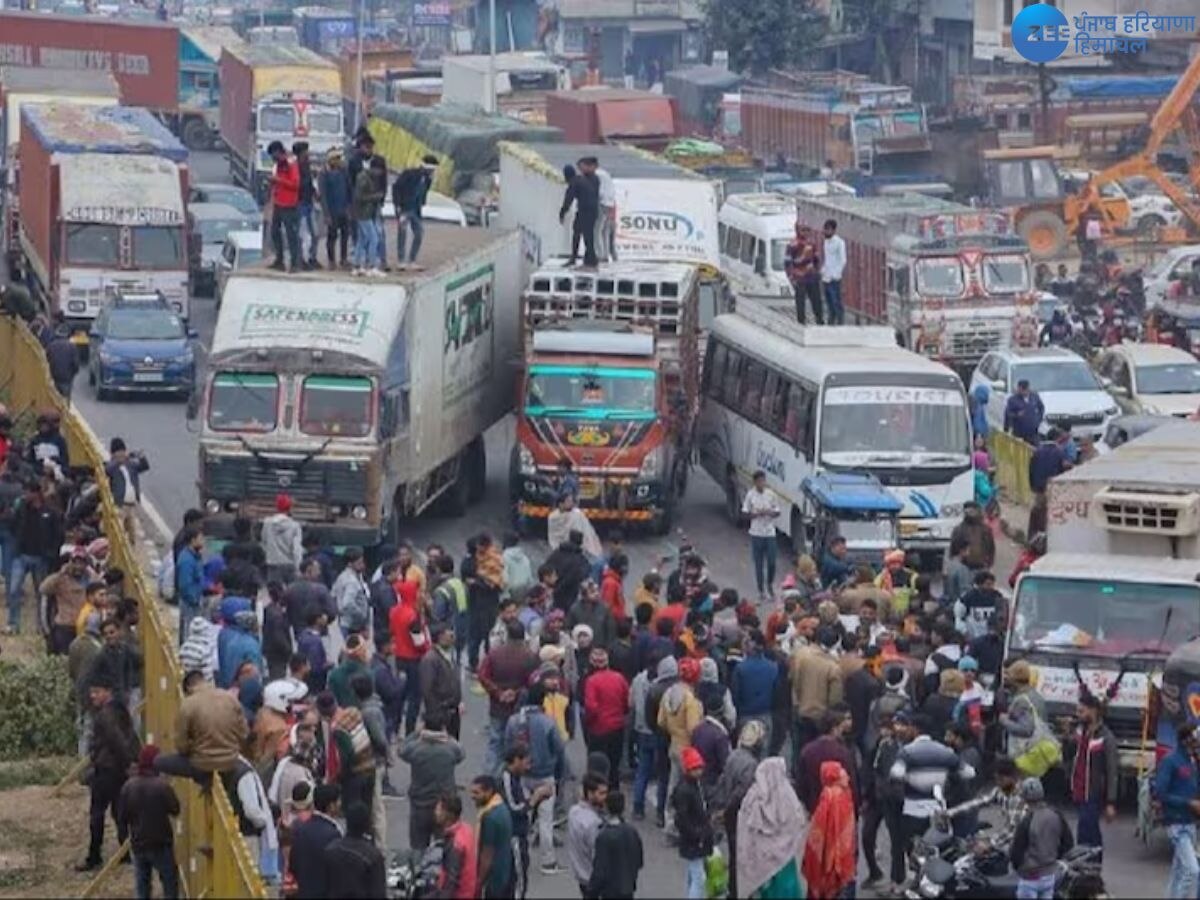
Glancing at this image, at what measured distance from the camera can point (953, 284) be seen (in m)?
50.2

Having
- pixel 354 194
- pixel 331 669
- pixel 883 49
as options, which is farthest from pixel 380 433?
pixel 883 49

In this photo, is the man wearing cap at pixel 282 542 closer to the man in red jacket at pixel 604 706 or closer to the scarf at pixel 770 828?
the man in red jacket at pixel 604 706

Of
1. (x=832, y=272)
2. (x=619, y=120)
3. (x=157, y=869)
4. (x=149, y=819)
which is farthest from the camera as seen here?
(x=619, y=120)

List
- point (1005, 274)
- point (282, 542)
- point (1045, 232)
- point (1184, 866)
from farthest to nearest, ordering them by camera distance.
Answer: point (1045, 232)
point (1005, 274)
point (282, 542)
point (1184, 866)

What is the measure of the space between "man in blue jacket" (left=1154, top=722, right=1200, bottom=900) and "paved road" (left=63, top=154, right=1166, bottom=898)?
31.3 inches

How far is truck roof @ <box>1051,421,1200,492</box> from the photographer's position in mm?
29078

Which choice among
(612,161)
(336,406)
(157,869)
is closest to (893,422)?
(336,406)

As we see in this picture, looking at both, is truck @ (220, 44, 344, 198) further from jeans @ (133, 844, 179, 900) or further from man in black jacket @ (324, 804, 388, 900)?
man in black jacket @ (324, 804, 388, 900)

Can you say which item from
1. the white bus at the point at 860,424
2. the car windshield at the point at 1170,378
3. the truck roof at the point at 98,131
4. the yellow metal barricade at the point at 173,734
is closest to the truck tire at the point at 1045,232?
the truck roof at the point at 98,131

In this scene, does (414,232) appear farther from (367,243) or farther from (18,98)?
(18,98)

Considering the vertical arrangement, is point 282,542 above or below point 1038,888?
below

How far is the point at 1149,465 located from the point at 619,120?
136 ft

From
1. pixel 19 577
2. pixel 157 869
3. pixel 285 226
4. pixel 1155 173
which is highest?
pixel 285 226

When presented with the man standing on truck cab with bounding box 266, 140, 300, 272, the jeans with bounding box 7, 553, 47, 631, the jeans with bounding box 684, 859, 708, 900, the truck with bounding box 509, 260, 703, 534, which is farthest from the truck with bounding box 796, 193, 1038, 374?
the jeans with bounding box 684, 859, 708, 900
